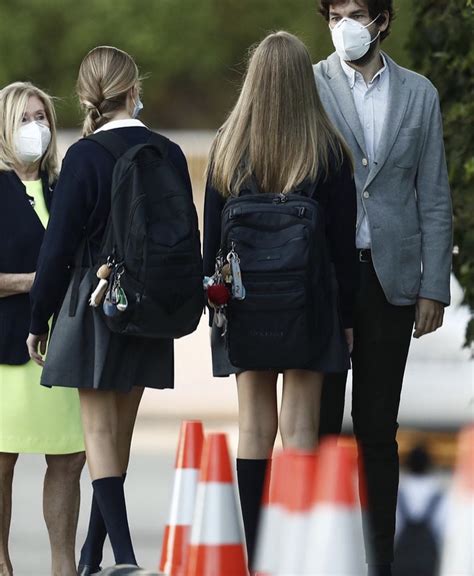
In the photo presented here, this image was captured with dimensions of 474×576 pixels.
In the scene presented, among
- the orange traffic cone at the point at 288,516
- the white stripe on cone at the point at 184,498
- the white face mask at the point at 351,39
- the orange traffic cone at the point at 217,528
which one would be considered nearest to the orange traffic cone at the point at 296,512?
the orange traffic cone at the point at 288,516

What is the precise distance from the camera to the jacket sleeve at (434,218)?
23.1 ft

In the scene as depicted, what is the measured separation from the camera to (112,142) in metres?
Result: 6.93

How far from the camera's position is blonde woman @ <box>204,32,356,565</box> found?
22.2 ft

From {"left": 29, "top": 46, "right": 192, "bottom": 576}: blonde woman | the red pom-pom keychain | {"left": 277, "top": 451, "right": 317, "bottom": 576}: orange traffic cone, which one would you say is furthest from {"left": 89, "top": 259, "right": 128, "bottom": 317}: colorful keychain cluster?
{"left": 277, "top": 451, "right": 317, "bottom": 576}: orange traffic cone

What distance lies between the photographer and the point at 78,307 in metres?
6.91

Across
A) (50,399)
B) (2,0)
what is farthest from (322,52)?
(50,399)

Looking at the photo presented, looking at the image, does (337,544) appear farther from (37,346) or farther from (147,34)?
(147,34)

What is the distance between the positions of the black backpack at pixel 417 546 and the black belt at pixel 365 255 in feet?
6.34

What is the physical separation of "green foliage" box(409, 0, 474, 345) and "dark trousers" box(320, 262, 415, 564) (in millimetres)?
1870

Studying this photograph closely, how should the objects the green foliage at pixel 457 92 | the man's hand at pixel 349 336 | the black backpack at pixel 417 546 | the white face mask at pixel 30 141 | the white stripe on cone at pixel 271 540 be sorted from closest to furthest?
the white stripe on cone at pixel 271 540 < the man's hand at pixel 349 336 < the white face mask at pixel 30 141 < the black backpack at pixel 417 546 < the green foliage at pixel 457 92

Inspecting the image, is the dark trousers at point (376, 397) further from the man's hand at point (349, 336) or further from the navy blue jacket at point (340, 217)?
the navy blue jacket at point (340, 217)

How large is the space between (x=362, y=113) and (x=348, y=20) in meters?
0.33

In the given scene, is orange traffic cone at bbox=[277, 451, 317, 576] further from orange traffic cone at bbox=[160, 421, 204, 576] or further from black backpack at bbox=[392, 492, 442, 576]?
black backpack at bbox=[392, 492, 442, 576]

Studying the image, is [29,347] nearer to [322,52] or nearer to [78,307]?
[78,307]
